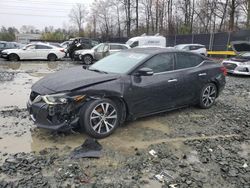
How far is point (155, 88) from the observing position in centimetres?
559

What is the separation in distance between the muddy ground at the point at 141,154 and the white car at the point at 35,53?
50.2 feet

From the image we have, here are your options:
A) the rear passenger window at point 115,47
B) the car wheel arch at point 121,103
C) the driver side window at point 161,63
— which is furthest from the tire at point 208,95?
the rear passenger window at point 115,47

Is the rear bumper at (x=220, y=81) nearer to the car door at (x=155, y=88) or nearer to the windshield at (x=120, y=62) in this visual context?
the car door at (x=155, y=88)

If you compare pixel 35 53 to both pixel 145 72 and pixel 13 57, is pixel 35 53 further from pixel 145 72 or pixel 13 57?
pixel 145 72

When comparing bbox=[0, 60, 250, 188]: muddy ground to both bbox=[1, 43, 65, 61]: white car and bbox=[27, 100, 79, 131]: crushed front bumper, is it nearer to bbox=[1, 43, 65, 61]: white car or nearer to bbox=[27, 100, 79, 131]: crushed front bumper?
bbox=[27, 100, 79, 131]: crushed front bumper

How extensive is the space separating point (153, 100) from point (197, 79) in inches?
57.5

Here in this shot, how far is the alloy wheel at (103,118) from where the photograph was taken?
4.82 metres

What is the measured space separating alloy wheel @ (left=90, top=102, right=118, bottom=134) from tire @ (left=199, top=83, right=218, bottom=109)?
2.63 meters

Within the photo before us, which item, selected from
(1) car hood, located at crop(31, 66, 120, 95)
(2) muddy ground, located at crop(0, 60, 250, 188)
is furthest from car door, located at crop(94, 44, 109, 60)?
(1) car hood, located at crop(31, 66, 120, 95)

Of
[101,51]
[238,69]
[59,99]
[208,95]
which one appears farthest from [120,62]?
[101,51]

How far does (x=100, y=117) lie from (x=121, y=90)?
62cm

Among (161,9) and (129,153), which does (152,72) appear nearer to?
(129,153)

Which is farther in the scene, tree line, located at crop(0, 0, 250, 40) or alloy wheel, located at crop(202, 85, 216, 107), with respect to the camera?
tree line, located at crop(0, 0, 250, 40)

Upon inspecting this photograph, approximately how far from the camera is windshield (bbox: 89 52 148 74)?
5.56 metres
